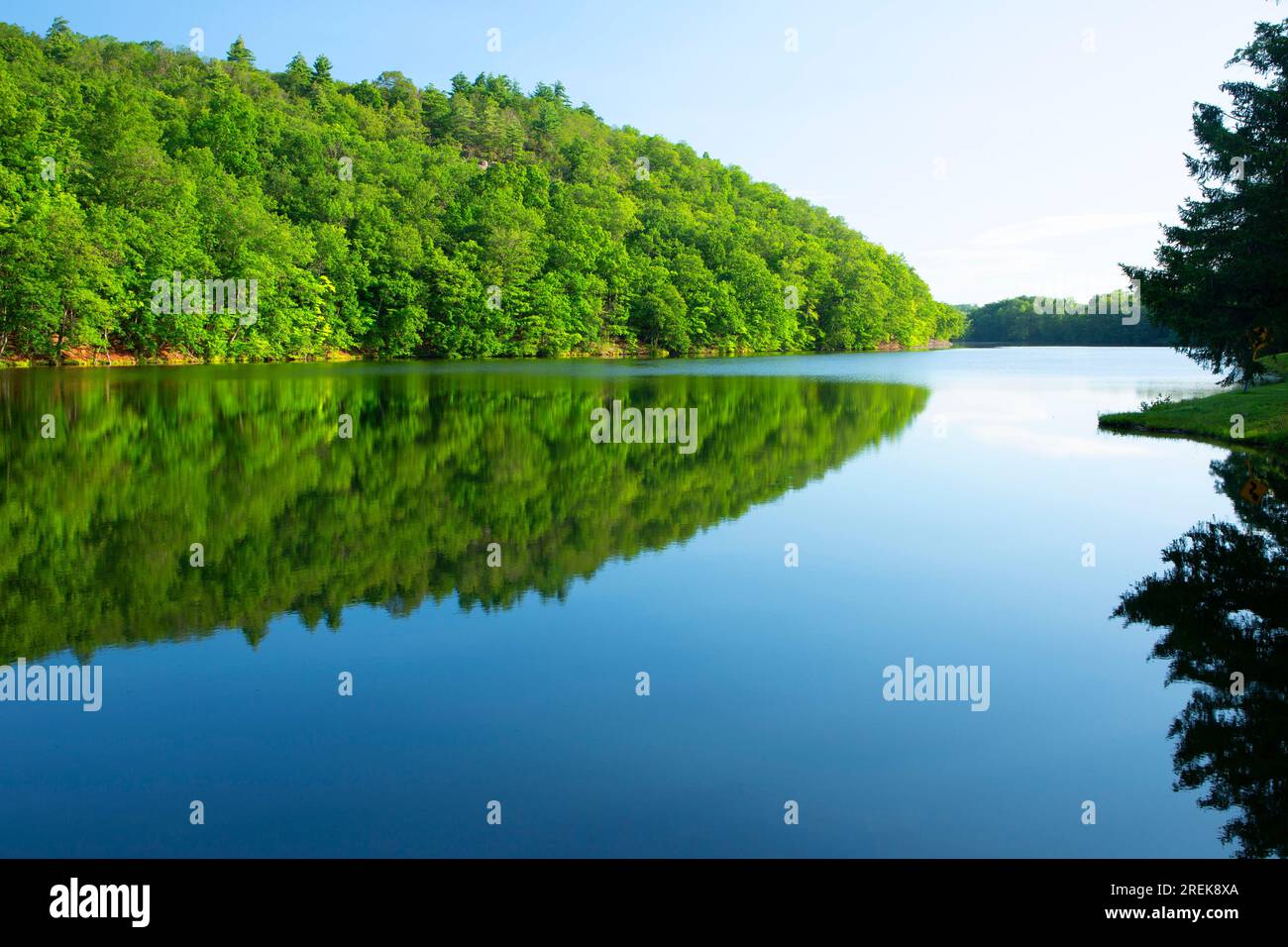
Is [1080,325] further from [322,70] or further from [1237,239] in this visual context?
[1237,239]

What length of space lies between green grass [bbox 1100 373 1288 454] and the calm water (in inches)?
160

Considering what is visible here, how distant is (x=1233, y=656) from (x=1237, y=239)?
19.6m

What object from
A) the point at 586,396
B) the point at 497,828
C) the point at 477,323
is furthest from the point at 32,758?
the point at 477,323

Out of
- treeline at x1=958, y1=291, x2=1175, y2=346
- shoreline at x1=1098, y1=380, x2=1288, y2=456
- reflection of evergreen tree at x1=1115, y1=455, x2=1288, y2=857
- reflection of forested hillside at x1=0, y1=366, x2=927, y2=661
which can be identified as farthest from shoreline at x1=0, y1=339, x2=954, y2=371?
treeline at x1=958, y1=291, x2=1175, y2=346

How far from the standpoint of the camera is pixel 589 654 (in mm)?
8102

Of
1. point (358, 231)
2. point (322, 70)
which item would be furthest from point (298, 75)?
point (358, 231)

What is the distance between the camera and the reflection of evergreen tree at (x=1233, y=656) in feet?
18.3

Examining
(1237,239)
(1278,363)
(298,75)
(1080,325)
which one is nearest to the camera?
(1237,239)

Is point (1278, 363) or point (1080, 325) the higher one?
point (1080, 325)

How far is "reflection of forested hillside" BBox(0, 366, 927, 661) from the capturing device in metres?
9.55

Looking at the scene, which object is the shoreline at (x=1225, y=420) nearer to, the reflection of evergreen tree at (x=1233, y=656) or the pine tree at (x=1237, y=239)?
the pine tree at (x=1237, y=239)

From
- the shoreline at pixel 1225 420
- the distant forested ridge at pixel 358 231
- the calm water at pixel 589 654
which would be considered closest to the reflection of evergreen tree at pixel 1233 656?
the calm water at pixel 589 654

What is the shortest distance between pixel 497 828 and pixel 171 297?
188 feet

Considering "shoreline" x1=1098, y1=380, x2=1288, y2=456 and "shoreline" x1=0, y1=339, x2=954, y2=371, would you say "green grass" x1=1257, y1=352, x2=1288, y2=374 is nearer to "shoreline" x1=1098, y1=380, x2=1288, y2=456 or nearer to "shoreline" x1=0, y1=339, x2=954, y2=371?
"shoreline" x1=1098, y1=380, x2=1288, y2=456
